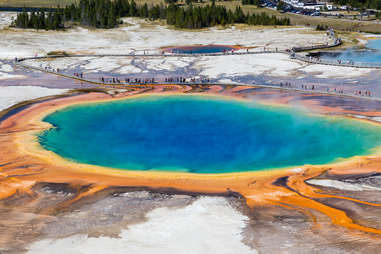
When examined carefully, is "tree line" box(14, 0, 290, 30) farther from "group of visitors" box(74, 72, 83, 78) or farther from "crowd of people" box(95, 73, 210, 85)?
"crowd of people" box(95, 73, 210, 85)

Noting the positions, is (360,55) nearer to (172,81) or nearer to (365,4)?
(172,81)

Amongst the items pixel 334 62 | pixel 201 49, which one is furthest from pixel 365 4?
pixel 334 62

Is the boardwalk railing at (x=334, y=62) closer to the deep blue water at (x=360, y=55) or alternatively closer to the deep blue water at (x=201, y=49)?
the deep blue water at (x=360, y=55)

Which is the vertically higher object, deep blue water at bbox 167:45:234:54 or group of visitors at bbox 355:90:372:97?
deep blue water at bbox 167:45:234:54

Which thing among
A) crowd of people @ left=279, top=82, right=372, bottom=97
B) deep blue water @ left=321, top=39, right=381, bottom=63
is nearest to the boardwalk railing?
deep blue water @ left=321, top=39, right=381, bottom=63

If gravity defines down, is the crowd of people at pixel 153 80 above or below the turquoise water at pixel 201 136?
above

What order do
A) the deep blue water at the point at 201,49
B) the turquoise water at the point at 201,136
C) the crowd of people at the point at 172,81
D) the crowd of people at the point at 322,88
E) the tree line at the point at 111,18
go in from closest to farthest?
the turquoise water at the point at 201,136
the crowd of people at the point at 322,88
the crowd of people at the point at 172,81
the deep blue water at the point at 201,49
the tree line at the point at 111,18

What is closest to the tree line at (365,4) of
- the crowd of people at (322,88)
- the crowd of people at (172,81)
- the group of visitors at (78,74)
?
the crowd of people at (322,88)
